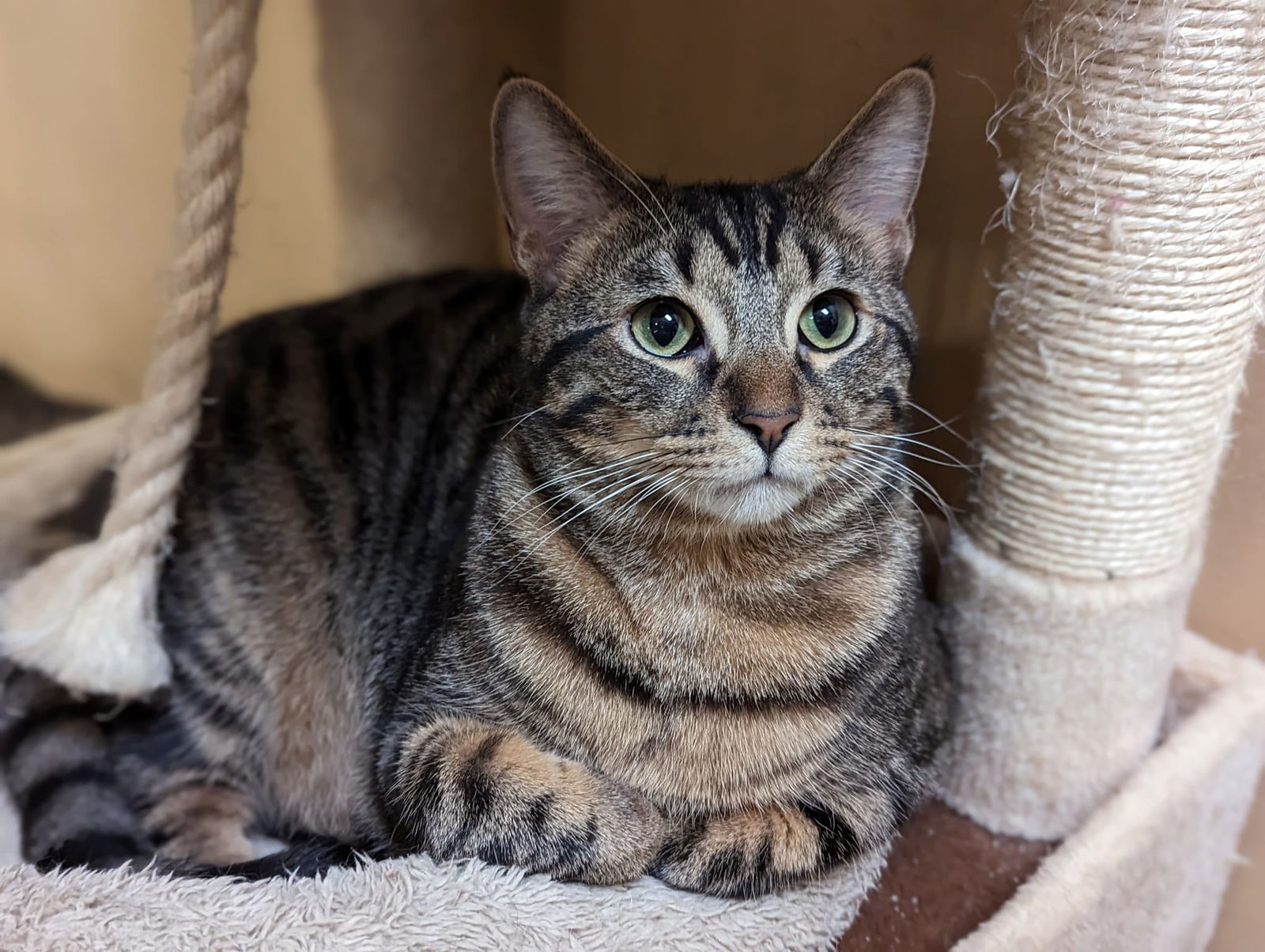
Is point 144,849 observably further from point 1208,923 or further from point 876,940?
point 1208,923

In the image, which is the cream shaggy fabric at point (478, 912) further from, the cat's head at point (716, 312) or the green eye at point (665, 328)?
the green eye at point (665, 328)

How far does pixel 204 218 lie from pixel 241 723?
0.59 metres

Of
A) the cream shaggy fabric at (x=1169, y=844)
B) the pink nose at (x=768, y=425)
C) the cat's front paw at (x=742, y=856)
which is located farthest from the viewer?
the cream shaggy fabric at (x=1169, y=844)

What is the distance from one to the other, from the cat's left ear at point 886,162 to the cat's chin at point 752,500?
0.29 meters

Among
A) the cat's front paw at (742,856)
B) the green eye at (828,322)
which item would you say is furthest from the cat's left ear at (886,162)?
the cat's front paw at (742,856)

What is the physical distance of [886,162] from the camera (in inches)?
35.9

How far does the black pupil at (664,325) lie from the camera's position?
0.84 m

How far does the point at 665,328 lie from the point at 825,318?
0.48ft

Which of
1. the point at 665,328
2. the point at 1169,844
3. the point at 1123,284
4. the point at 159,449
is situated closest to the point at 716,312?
the point at 665,328

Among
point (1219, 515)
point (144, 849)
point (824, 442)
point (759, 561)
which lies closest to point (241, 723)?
point (144, 849)

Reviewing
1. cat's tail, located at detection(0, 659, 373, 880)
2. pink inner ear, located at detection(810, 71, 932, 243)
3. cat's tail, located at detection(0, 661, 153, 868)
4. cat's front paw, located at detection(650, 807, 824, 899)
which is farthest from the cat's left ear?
cat's tail, located at detection(0, 661, 153, 868)

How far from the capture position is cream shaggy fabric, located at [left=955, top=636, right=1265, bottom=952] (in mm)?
971

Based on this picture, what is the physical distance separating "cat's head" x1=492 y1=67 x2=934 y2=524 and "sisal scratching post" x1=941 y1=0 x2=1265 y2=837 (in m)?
0.14

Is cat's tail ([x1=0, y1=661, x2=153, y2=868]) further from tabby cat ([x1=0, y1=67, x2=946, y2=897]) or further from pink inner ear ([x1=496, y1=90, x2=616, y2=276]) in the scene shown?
pink inner ear ([x1=496, y1=90, x2=616, y2=276])
